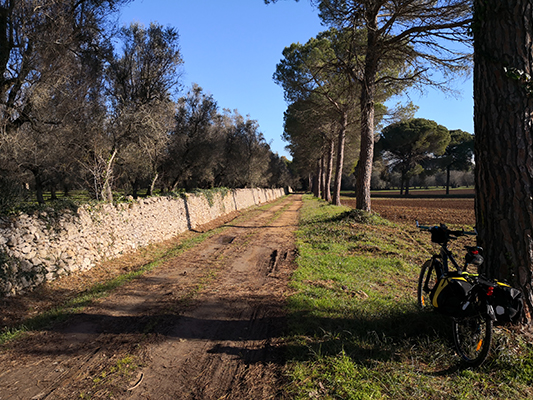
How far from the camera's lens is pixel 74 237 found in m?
7.32

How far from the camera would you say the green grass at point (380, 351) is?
8.85 feet

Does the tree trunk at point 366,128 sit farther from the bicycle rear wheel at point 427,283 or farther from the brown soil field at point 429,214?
the bicycle rear wheel at point 427,283

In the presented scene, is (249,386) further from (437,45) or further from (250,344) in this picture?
(437,45)

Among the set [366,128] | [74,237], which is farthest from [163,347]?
[366,128]

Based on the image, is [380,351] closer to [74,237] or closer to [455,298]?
[455,298]

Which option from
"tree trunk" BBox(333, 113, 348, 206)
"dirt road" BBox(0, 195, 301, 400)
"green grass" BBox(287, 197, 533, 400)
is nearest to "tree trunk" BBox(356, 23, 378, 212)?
"green grass" BBox(287, 197, 533, 400)

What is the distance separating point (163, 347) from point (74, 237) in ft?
16.8

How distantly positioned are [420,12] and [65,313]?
12143 mm

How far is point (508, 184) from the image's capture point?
128 inches

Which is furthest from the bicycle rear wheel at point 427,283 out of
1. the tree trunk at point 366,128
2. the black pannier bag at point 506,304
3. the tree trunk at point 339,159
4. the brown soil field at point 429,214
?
the tree trunk at point 339,159

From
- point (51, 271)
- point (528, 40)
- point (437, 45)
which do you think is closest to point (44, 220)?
point (51, 271)

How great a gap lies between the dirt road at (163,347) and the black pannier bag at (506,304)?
2.13 meters

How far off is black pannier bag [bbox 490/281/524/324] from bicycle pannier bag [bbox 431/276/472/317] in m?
0.20

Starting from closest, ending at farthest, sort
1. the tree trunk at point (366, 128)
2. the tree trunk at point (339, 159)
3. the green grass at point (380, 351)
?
the green grass at point (380, 351), the tree trunk at point (366, 128), the tree trunk at point (339, 159)
